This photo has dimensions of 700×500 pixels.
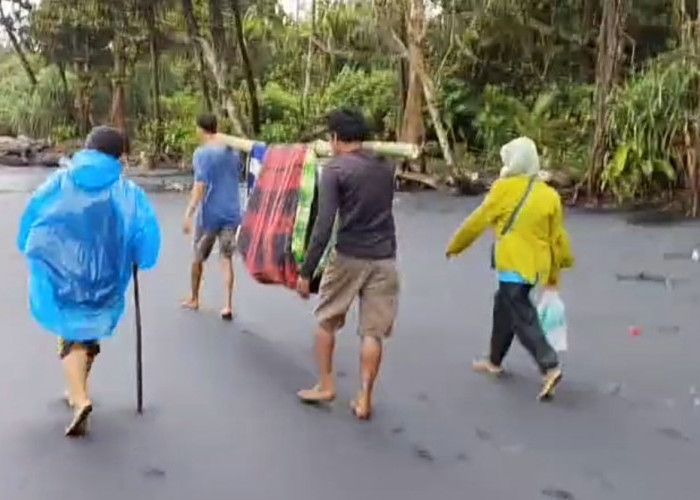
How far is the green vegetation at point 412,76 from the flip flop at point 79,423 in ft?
41.1

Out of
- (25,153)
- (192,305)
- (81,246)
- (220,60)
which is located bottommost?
(25,153)

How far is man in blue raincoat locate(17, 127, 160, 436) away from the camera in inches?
218

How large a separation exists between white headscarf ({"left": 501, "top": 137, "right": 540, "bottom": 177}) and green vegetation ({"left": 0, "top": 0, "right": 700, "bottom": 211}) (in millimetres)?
10674

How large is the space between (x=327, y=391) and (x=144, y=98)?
1171 inches

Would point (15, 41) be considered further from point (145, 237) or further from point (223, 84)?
point (145, 237)

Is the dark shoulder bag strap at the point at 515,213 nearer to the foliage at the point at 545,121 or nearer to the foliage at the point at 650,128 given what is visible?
the foliage at the point at 650,128

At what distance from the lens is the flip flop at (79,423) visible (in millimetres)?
5438

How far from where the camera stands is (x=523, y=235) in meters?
6.29

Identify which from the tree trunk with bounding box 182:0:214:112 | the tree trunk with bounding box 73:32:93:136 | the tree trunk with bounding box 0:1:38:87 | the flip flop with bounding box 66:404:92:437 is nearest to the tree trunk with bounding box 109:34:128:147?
the tree trunk with bounding box 73:32:93:136

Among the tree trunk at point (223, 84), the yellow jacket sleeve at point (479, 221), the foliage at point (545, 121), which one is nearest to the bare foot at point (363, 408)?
the yellow jacket sleeve at point (479, 221)

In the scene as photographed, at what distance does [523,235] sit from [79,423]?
8.20 feet

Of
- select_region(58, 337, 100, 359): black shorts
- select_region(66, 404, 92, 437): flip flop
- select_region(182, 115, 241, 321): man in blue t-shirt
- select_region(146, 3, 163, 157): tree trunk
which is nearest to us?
select_region(66, 404, 92, 437): flip flop

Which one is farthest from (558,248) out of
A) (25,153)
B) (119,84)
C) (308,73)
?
(25,153)

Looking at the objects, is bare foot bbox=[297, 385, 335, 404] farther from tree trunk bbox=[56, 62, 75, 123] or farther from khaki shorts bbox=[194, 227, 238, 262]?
tree trunk bbox=[56, 62, 75, 123]
